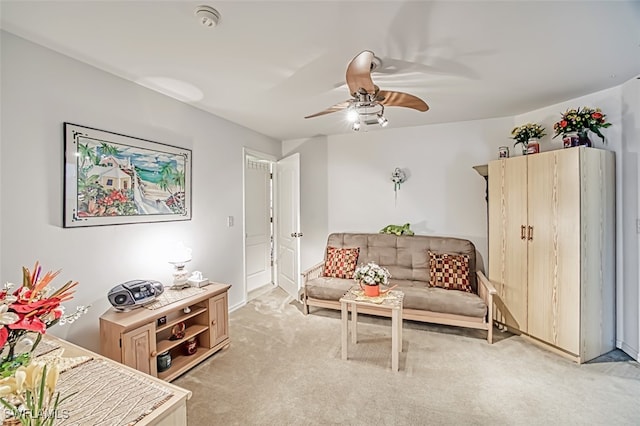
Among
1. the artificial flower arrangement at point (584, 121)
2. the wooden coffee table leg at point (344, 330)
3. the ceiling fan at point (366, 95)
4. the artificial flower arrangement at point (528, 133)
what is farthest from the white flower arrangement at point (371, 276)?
the artificial flower arrangement at point (584, 121)

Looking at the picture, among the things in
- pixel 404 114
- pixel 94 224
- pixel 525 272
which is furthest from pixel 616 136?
pixel 94 224

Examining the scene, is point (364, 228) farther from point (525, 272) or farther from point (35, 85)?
point (35, 85)

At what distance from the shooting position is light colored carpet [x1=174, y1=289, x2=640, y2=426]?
1.93m

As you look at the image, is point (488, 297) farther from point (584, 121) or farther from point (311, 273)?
Answer: point (311, 273)

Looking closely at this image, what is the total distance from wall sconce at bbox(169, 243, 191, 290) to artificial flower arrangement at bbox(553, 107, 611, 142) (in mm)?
3820

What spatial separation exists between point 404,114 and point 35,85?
334 centimetres

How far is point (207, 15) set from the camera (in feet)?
5.33

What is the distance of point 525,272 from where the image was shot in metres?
2.96

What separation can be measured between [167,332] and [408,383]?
2187mm

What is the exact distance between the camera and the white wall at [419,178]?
12.4 feet

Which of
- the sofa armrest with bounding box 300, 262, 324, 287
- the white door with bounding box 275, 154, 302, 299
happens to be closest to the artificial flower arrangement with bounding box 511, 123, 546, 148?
the white door with bounding box 275, 154, 302, 299

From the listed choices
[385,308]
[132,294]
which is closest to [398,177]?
[385,308]

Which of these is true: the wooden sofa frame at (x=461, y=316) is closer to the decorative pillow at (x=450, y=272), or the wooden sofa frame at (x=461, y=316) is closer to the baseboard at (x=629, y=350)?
the decorative pillow at (x=450, y=272)

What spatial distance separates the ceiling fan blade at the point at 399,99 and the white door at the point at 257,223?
8.61ft
